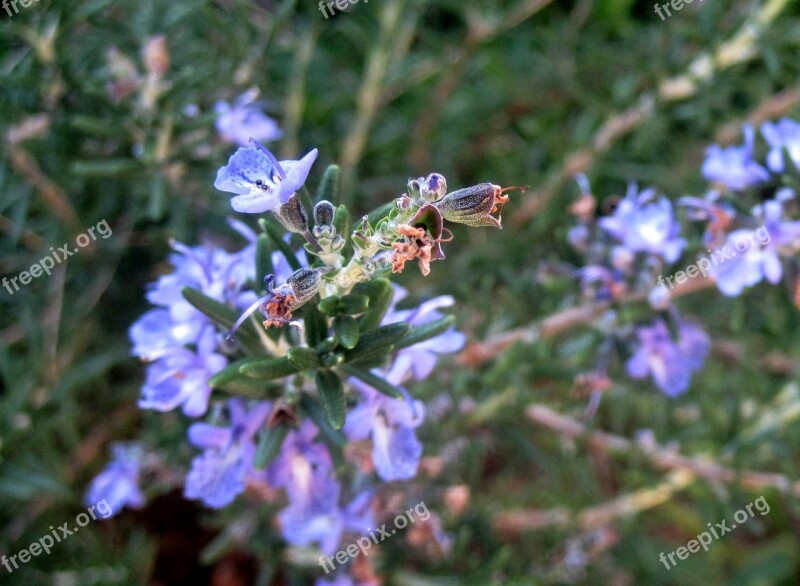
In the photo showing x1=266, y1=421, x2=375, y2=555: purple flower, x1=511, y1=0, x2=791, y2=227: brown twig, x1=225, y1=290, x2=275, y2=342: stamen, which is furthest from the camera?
x1=511, y1=0, x2=791, y2=227: brown twig

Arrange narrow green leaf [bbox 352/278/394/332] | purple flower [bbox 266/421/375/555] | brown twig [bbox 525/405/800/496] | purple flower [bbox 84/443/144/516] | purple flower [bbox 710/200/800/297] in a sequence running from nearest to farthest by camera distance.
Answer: narrow green leaf [bbox 352/278/394/332], purple flower [bbox 266/421/375/555], purple flower [bbox 710/200/800/297], purple flower [bbox 84/443/144/516], brown twig [bbox 525/405/800/496]

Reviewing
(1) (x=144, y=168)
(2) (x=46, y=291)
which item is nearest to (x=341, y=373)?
(1) (x=144, y=168)

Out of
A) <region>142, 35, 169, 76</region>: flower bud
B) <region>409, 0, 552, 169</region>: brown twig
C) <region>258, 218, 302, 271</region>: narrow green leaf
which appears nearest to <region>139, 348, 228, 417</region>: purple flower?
<region>258, 218, 302, 271</region>: narrow green leaf

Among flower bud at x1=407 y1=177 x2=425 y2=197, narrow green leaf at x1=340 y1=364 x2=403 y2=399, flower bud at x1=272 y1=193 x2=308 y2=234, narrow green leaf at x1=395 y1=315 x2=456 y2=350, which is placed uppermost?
flower bud at x1=272 y1=193 x2=308 y2=234

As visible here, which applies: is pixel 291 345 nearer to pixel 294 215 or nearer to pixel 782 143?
pixel 294 215

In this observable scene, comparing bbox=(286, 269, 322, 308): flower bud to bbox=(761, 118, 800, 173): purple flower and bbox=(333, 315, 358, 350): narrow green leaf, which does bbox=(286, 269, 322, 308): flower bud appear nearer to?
bbox=(333, 315, 358, 350): narrow green leaf

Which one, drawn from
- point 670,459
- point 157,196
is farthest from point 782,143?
point 157,196
